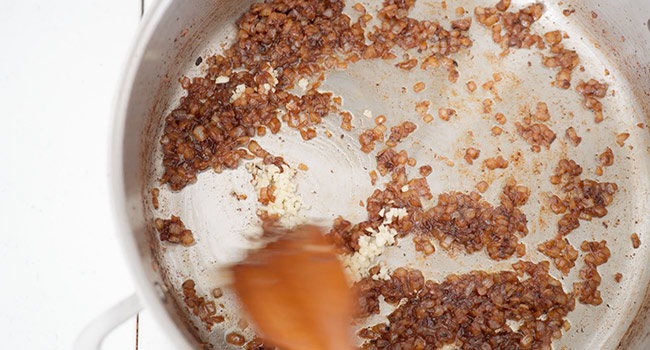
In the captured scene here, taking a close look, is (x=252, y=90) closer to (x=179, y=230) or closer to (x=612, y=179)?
(x=179, y=230)

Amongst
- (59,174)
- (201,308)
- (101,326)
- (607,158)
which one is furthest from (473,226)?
(59,174)

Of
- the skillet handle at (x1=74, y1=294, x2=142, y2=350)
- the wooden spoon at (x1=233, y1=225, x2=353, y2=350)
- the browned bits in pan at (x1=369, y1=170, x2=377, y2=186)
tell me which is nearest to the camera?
the skillet handle at (x1=74, y1=294, x2=142, y2=350)

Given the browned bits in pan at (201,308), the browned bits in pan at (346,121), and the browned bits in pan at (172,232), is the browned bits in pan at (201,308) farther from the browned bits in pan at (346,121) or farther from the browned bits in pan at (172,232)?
the browned bits in pan at (346,121)

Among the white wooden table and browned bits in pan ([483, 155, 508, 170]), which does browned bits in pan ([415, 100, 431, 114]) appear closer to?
browned bits in pan ([483, 155, 508, 170])

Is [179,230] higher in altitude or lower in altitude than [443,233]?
higher

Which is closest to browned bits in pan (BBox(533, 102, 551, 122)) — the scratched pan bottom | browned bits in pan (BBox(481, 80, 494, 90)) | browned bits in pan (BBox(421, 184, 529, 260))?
the scratched pan bottom

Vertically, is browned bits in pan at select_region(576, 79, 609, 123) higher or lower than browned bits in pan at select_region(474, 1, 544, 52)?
lower

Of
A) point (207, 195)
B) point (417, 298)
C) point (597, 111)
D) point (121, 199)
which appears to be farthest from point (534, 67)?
point (121, 199)
